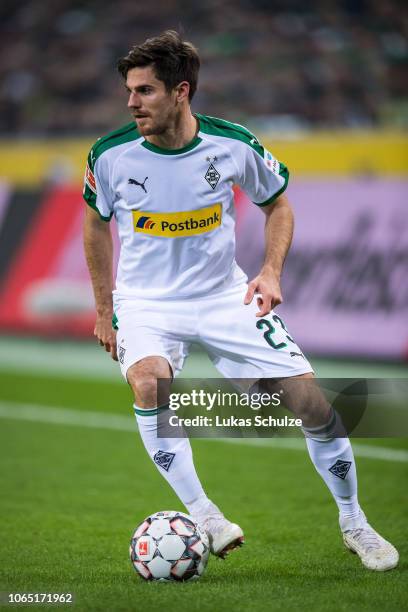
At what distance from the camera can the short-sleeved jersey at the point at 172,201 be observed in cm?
469

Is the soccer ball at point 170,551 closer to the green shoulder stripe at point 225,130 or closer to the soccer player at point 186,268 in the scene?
the soccer player at point 186,268

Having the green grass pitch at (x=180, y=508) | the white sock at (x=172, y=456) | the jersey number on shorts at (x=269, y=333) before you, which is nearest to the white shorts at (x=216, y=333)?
the jersey number on shorts at (x=269, y=333)

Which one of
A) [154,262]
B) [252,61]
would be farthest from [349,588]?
[252,61]

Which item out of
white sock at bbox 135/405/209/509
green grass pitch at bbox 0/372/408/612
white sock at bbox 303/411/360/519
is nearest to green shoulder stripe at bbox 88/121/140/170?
white sock at bbox 135/405/209/509

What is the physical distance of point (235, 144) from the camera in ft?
15.8

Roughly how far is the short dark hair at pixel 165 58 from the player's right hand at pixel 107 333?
3.76ft

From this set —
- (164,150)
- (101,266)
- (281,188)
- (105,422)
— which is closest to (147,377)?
(101,266)

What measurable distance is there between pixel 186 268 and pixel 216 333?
33cm

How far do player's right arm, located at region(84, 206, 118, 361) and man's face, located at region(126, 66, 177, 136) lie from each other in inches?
21.8

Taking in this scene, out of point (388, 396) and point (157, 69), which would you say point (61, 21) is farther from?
point (157, 69)

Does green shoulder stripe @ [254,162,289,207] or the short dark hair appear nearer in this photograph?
the short dark hair

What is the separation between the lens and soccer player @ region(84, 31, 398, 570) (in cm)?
455

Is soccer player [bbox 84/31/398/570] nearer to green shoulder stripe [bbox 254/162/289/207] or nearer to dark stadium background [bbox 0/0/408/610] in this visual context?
green shoulder stripe [bbox 254/162/289/207]

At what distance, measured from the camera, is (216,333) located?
4.70m
